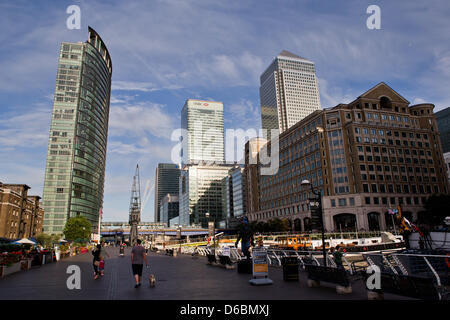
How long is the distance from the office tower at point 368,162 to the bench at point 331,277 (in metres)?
75.2

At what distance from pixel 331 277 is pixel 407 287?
259 cm

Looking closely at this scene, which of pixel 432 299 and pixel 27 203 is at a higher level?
pixel 27 203

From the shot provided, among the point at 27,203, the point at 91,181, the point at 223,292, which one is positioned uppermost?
the point at 91,181

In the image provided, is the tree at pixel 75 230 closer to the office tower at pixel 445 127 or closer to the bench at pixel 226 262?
the bench at pixel 226 262

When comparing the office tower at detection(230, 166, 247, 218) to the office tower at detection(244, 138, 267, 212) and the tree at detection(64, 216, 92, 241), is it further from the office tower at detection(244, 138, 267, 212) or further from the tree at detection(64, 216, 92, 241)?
the tree at detection(64, 216, 92, 241)

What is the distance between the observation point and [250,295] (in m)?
10.3

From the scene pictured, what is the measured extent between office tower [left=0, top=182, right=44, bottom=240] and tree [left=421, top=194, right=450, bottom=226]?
328ft

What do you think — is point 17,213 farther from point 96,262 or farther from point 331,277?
point 331,277

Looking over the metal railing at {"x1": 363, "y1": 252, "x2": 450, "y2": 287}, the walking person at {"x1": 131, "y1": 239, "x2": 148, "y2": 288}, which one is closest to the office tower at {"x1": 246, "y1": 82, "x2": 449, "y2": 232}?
the metal railing at {"x1": 363, "y1": 252, "x2": 450, "y2": 287}

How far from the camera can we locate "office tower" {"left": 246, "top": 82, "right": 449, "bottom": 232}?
82812 mm

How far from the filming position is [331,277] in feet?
35.0
